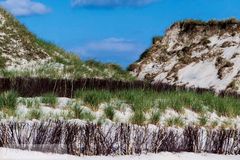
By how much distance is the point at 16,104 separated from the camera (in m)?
13.0

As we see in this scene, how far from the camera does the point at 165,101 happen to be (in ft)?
49.1

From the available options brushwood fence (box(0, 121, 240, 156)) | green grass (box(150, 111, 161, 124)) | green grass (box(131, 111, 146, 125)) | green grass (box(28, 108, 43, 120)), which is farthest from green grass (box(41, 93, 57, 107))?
brushwood fence (box(0, 121, 240, 156))

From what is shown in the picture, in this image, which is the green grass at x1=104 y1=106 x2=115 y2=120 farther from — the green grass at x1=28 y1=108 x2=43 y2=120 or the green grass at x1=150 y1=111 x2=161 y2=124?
the green grass at x1=28 y1=108 x2=43 y2=120

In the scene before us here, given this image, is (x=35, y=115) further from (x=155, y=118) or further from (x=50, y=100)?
(x=155, y=118)

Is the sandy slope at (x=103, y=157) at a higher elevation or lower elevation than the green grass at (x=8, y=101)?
lower

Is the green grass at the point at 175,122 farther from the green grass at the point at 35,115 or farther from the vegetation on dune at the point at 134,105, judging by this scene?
the green grass at the point at 35,115

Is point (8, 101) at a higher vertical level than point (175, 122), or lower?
higher

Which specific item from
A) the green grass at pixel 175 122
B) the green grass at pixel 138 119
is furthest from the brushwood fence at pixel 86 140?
the green grass at pixel 175 122

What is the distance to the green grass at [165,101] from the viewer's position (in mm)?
14219

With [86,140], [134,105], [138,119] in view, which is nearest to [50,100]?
[134,105]

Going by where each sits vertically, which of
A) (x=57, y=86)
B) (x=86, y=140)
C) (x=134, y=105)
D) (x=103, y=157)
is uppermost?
(x=57, y=86)

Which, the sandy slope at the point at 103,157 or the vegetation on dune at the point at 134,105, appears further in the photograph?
the vegetation on dune at the point at 134,105

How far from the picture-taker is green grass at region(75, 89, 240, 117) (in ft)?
46.6

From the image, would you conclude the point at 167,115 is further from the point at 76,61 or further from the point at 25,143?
the point at 76,61
